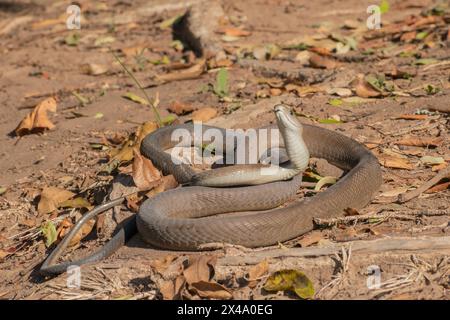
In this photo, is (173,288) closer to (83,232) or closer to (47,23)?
(83,232)

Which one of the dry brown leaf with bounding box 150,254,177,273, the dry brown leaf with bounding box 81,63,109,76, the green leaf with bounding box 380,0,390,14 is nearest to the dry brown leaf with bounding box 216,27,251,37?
the dry brown leaf with bounding box 81,63,109,76

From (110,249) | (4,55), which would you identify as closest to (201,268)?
(110,249)

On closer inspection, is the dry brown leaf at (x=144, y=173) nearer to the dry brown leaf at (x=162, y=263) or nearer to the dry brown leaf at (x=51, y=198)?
the dry brown leaf at (x=51, y=198)

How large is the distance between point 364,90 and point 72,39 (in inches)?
192

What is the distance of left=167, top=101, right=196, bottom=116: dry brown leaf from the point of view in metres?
7.40

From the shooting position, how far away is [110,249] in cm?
471

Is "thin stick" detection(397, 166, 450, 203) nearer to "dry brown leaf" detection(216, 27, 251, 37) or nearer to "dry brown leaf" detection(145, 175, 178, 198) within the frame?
"dry brown leaf" detection(145, 175, 178, 198)

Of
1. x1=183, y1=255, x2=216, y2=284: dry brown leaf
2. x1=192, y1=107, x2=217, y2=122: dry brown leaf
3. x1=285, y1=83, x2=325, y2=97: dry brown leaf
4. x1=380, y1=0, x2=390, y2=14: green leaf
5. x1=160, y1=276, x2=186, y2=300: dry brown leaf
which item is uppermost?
x1=380, y1=0, x2=390, y2=14: green leaf

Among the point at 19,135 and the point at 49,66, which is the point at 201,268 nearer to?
the point at 19,135

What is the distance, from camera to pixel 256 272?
411cm

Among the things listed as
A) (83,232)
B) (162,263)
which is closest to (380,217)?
(162,263)

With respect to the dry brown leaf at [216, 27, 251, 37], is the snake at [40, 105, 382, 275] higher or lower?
lower

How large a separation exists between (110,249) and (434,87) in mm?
3628

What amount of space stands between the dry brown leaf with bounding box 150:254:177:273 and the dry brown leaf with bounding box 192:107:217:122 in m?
2.80
